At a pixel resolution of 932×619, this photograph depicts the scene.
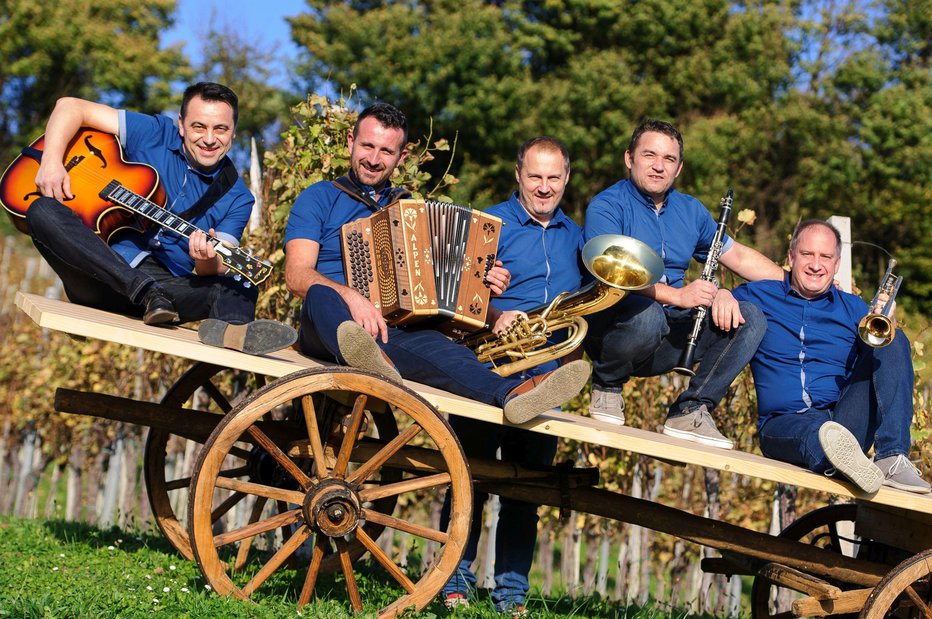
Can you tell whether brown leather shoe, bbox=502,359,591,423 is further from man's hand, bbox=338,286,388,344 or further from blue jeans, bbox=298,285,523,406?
man's hand, bbox=338,286,388,344

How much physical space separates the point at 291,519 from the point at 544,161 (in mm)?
1945

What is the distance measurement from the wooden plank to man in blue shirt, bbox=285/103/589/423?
0.38ft

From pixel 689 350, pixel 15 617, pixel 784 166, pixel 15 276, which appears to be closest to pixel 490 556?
pixel 689 350

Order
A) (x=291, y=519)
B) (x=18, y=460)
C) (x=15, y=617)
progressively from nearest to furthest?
1. (x=15, y=617)
2. (x=291, y=519)
3. (x=18, y=460)

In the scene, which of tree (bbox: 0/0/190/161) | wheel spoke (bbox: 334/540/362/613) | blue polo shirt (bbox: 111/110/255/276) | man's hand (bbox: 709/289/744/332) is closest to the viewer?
wheel spoke (bbox: 334/540/362/613)

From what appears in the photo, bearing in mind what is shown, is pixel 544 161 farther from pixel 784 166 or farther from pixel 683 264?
pixel 784 166

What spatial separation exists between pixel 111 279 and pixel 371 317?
1.04m

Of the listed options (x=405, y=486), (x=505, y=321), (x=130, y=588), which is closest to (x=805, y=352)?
(x=505, y=321)

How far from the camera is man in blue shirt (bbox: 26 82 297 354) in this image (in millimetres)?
4121

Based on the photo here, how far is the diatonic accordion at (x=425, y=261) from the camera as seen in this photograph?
418 cm

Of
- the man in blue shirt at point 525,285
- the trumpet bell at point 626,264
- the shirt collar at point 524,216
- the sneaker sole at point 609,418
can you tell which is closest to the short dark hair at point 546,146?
the man in blue shirt at point 525,285

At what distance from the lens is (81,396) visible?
436 cm

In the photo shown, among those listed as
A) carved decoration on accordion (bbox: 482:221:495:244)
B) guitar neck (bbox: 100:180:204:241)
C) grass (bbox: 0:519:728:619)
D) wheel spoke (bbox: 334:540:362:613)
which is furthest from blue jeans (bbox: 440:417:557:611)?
guitar neck (bbox: 100:180:204:241)

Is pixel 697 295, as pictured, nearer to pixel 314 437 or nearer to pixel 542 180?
pixel 542 180
